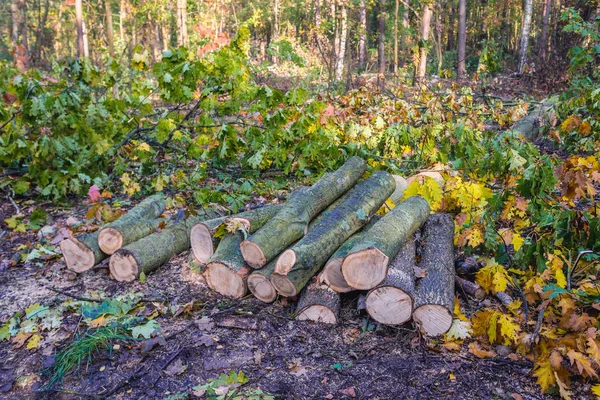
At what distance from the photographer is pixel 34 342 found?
3.12 m

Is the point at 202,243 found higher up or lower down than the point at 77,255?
higher up

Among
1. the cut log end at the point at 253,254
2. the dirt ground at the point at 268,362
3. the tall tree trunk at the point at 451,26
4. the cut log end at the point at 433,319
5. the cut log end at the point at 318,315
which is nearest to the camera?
the dirt ground at the point at 268,362

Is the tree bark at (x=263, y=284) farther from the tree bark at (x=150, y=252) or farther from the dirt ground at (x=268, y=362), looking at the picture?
the tree bark at (x=150, y=252)

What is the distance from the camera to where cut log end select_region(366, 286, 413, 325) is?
3045 mm

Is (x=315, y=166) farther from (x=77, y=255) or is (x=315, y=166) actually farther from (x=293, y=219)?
(x=77, y=255)

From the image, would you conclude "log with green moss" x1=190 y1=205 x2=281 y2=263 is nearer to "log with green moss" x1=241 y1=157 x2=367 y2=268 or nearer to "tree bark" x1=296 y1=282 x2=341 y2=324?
"log with green moss" x1=241 y1=157 x2=367 y2=268

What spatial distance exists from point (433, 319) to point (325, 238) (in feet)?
3.27

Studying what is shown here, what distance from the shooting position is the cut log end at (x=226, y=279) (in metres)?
3.58

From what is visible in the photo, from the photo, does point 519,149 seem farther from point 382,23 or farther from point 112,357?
point 382,23

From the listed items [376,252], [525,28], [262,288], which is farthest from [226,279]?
[525,28]

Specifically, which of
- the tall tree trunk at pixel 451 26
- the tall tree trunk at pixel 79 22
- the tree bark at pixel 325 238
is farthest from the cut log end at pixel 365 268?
the tall tree trunk at pixel 451 26

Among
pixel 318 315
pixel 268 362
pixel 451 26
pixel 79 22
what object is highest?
pixel 451 26

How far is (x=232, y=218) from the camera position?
388 centimetres

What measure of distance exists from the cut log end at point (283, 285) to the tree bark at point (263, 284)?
66 millimetres
